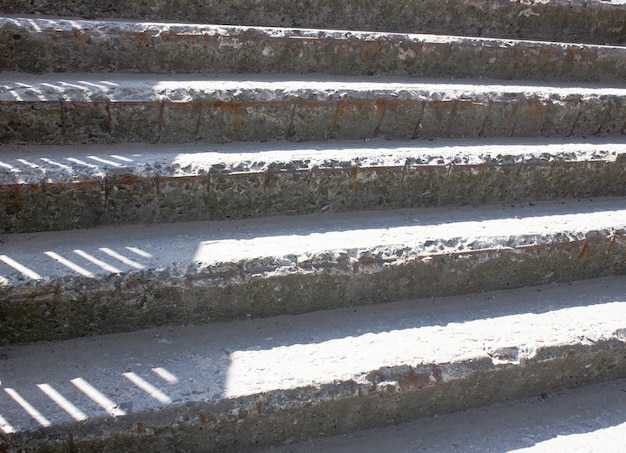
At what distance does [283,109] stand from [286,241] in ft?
2.56

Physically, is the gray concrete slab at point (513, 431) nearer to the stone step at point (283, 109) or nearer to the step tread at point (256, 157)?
the step tread at point (256, 157)

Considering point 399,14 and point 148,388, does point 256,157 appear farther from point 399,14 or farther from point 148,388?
point 399,14

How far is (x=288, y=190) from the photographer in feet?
8.54

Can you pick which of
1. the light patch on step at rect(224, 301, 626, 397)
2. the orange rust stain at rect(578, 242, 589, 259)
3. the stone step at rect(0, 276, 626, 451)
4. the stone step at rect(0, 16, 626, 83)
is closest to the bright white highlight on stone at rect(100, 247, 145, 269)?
the stone step at rect(0, 276, 626, 451)

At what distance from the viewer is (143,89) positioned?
2.64 meters

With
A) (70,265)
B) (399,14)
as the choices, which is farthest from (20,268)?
(399,14)

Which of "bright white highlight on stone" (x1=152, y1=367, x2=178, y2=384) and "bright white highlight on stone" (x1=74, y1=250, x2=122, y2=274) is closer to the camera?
"bright white highlight on stone" (x1=152, y1=367, x2=178, y2=384)

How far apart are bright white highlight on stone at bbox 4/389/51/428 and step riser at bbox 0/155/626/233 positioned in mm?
735

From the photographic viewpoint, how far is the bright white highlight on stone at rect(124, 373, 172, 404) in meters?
1.86

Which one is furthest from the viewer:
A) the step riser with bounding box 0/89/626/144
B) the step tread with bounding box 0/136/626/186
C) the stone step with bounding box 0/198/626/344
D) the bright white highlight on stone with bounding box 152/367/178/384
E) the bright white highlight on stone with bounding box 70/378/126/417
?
the step riser with bounding box 0/89/626/144

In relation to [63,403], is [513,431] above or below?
below

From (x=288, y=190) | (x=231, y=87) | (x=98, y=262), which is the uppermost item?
(x=231, y=87)

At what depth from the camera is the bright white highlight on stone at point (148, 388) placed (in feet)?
6.09

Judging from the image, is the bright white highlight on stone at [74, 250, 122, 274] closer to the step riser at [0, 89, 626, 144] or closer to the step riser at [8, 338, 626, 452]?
the step riser at [8, 338, 626, 452]
